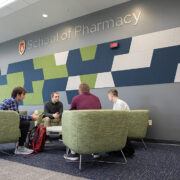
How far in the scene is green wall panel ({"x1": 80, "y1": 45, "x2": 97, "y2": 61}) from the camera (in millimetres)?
4668

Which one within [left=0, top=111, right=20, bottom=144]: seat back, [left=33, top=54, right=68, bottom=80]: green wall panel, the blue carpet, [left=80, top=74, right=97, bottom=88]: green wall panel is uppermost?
[left=33, top=54, right=68, bottom=80]: green wall panel

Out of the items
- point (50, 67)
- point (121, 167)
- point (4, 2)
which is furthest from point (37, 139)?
point (4, 2)

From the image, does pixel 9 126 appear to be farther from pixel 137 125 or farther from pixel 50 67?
pixel 50 67

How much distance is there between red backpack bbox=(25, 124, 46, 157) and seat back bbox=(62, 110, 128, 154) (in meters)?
1.01

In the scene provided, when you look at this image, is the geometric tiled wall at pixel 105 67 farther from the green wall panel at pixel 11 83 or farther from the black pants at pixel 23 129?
the black pants at pixel 23 129

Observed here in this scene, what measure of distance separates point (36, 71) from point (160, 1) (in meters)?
3.87

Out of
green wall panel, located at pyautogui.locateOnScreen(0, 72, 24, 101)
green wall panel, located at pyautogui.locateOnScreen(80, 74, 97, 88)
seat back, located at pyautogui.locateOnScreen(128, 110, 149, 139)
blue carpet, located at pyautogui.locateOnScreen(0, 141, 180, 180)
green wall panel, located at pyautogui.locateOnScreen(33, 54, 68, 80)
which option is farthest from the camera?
Answer: green wall panel, located at pyautogui.locateOnScreen(0, 72, 24, 101)

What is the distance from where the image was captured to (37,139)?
9.53 ft

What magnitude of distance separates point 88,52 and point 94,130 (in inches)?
124

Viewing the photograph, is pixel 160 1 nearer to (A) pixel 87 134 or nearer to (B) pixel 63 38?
(B) pixel 63 38

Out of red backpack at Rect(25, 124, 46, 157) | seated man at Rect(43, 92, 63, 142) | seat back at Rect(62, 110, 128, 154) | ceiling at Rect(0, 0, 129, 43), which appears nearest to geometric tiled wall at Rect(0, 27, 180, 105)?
seated man at Rect(43, 92, 63, 142)

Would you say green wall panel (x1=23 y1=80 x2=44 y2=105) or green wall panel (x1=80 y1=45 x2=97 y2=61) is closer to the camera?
green wall panel (x1=80 y1=45 x2=97 y2=61)

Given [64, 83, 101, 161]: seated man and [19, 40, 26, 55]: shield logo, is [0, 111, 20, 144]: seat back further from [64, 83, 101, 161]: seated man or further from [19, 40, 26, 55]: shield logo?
[19, 40, 26, 55]: shield logo

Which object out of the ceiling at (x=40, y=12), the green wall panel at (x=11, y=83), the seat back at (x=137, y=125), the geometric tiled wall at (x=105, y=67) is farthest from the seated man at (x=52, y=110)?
the green wall panel at (x=11, y=83)
